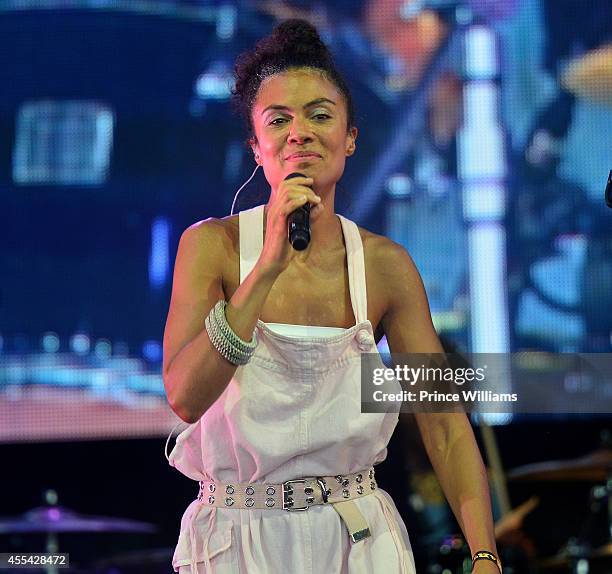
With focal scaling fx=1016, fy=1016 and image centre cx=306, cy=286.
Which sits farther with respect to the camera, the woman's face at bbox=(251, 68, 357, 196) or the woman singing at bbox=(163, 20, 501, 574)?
the woman's face at bbox=(251, 68, 357, 196)

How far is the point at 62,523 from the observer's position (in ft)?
9.02

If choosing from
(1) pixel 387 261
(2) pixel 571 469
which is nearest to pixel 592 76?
(2) pixel 571 469

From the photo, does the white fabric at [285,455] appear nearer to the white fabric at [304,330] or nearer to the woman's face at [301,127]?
the white fabric at [304,330]

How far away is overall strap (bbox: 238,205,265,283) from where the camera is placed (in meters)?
1.72

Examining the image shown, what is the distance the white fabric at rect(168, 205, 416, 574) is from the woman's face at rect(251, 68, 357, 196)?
28cm

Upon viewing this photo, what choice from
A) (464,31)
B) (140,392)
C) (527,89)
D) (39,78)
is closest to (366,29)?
(464,31)

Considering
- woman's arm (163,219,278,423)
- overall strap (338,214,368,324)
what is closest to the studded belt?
woman's arm (163,219,278,423)

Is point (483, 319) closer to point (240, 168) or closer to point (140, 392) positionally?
point (240, 168)

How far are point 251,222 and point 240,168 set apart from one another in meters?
0.98

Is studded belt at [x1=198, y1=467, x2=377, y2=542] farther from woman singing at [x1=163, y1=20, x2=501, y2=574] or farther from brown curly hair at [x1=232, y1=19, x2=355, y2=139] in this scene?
brown curly hair at [x1=232, y1=19, x2=355, y2=139]

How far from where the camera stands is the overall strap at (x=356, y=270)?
5.73ft

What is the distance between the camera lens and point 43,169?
2.84 metres

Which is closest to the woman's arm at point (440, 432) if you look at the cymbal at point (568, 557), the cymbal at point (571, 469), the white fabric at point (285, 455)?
the white fabric at point (285, 455)

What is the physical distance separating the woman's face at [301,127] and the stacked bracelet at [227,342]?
315 millimetres
